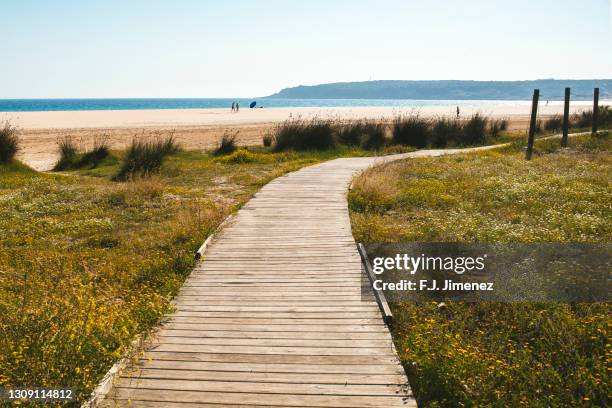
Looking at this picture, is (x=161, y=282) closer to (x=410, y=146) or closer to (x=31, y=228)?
(x=31, y=228)

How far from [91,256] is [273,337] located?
14.0 ft

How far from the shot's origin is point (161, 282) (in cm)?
641

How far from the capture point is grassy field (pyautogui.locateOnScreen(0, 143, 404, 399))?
4250 millimetres

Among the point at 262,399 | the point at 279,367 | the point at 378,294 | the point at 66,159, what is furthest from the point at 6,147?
the point at 262,399

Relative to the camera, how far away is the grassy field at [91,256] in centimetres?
425

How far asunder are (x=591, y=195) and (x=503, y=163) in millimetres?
5402

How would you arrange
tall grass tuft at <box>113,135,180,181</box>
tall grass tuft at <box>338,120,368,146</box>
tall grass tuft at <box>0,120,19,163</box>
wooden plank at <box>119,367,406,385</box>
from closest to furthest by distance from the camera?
wooden plank at <box>119,367,406,385</box> → tall grass tuft at <box>113,135,180,181</box> → tall grass tuft at <box>0,120,19,163</box> → tall grass tuft at <box>338,120,368,146</box>

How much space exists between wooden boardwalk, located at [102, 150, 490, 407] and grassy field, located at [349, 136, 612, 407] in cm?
42

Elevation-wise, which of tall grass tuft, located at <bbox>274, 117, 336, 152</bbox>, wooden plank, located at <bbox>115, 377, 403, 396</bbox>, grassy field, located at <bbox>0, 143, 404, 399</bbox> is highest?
tall grass tuft, located at <bbox>274, 117, 336, 152</bbox>

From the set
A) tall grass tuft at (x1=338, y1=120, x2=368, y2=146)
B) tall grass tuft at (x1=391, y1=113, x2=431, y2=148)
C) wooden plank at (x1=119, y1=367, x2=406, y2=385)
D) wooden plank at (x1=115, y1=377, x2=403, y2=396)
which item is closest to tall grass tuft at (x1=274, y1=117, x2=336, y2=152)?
tall grass tuft at (x1=338, y1=120, x2=368, y2=146)

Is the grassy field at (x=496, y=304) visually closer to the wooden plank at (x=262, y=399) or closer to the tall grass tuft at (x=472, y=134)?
the wooden plank at (x=262, y=399)

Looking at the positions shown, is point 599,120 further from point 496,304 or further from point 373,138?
point 496,304

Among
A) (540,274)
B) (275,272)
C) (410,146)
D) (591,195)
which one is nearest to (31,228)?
(275,272)

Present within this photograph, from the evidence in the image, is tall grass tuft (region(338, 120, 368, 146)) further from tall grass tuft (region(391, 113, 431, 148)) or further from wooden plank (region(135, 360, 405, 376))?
wooden plank (region(135, 360, 405, 376))
